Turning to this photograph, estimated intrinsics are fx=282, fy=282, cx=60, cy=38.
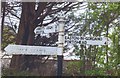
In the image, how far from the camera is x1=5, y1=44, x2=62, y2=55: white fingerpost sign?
296 cm

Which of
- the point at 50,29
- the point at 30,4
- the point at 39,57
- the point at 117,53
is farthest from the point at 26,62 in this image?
the point at 117,53

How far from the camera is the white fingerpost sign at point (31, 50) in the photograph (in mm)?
2963

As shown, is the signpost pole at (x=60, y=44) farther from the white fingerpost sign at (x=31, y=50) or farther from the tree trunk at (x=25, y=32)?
the tree trunk at (x=25, y=32)

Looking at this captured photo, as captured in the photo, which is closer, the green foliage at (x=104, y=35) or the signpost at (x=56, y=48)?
the signpost at (x=56, y=48)

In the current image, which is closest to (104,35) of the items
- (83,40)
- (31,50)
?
(83,40)

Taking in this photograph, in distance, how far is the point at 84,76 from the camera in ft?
10.2


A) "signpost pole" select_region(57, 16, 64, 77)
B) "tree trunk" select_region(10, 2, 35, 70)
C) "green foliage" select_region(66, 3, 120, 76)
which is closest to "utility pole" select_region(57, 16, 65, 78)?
"signpost pole" select_region(57, 16, 64, 77)

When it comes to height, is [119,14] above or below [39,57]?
above

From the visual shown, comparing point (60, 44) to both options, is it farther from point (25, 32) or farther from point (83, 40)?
point (25, 32)

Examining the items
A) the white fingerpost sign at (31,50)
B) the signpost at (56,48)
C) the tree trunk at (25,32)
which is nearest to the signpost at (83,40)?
the signpost at (56,48)

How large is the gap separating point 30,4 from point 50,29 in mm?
359

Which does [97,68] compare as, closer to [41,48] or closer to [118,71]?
[118,71]

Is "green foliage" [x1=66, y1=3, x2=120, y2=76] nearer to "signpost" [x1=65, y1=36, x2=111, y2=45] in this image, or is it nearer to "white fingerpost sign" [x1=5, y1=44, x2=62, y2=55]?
"signpost" [x1=65, y1=36, x2=111, y2=45]

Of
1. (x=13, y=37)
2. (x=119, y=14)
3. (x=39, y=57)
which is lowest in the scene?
(x=39, y=57)
